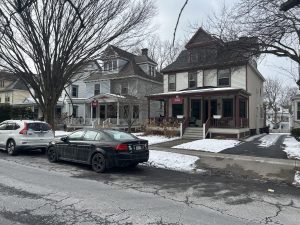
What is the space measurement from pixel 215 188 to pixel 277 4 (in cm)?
750

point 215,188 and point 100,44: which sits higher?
point 100,44

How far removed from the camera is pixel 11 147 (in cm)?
1403

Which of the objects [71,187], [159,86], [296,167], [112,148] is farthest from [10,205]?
[159,86]

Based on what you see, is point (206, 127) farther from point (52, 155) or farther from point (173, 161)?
point (52, 155)

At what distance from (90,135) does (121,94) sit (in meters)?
23.9

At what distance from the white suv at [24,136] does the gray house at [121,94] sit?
53.8 feet

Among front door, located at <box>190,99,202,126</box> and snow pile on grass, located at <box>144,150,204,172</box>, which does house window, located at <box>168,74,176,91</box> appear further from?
snow pile on grass, located at <box>144,150,204,172</box>

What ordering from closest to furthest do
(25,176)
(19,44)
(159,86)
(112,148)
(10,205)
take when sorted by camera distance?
(10,205), (25,176), (112,148), (19,44), (159,86)

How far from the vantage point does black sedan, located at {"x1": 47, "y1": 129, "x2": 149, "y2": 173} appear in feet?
32.9

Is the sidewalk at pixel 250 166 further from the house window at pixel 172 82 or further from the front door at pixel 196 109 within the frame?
the house window at pixel 172 82

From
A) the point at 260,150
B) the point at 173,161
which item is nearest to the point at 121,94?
the point at 260,150

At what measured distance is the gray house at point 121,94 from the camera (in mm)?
32312

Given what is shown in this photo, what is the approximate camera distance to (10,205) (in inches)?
241

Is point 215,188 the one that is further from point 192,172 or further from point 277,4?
point 277,4
